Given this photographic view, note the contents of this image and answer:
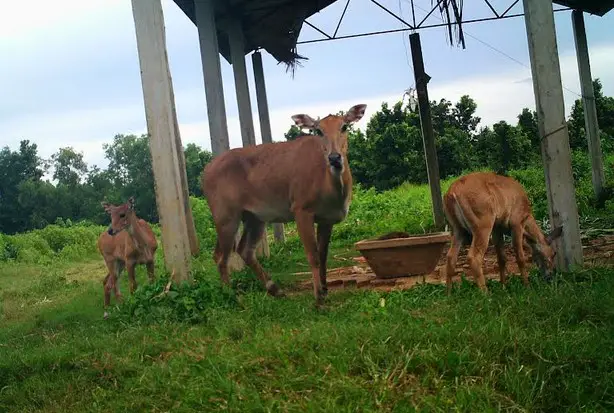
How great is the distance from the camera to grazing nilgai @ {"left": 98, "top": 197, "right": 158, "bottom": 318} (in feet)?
36.0

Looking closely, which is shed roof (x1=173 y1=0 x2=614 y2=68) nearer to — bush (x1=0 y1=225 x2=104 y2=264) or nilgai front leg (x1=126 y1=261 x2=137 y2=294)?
nilgai front leg (x1=126 y1=261 x2=137 y2=294)

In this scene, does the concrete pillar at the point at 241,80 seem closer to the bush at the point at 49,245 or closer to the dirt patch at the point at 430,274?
the dirt patch at the point at 430,274

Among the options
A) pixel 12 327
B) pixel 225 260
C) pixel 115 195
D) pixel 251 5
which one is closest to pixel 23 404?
pixel 225 260

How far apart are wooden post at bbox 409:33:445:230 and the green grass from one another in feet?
21.0

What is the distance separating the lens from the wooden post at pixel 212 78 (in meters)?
11.0

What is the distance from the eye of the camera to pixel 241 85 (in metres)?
13.0

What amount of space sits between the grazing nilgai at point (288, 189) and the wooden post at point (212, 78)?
1.68 m

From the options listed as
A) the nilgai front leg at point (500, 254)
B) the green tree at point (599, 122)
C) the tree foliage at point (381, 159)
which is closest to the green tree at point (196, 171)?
the tree foliage at point (381, 159)

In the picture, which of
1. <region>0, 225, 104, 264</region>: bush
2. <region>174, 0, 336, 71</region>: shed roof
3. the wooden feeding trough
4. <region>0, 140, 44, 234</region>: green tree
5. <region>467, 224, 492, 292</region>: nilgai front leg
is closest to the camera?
<region>467, 224, 492, 292</region>: nilgai front leg

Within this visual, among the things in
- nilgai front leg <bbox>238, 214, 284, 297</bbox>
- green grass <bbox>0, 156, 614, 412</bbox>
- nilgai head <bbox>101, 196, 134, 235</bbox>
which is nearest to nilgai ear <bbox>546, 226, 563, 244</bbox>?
green grass <bbox>0, 156, 614, 412</bbox>

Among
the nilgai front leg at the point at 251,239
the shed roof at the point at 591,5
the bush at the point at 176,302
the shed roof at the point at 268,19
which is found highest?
the shed roof at the point at 591,5

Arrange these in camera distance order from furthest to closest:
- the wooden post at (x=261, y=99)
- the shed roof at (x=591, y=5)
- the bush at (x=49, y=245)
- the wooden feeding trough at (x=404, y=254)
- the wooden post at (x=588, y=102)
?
the bush at (x=49, y=245), the wooden post at (x=588, y=102), the shed roof at (x=591, y=5), the wooden post at (x=261, y=99), the wooden feeding trough at (x=404, y=254)

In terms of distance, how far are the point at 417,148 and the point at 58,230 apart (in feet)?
51.3

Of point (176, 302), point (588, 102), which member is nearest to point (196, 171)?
point (588, 102)
